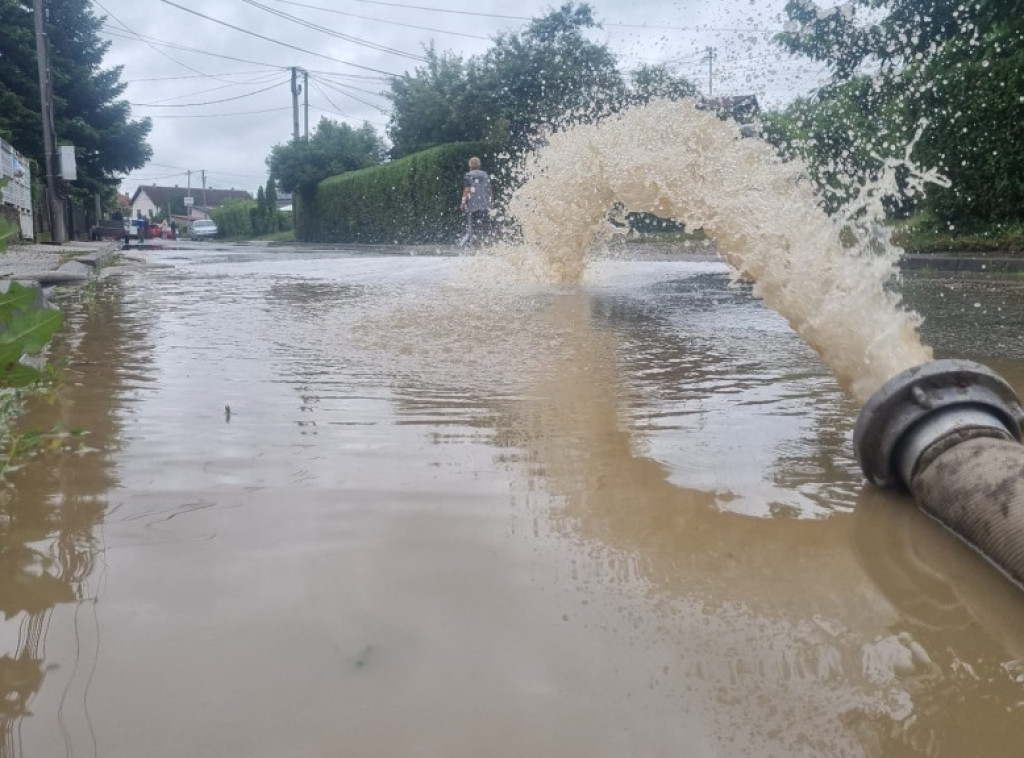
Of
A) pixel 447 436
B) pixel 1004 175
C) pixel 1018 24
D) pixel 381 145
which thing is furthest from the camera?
pixel 381 145

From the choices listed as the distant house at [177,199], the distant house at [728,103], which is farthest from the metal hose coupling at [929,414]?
the distant house at [177,199]

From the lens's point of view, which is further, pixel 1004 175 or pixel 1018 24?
pixel 1004 175

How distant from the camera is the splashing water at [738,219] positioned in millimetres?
3455

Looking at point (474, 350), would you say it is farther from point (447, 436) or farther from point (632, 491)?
point (632, 491)

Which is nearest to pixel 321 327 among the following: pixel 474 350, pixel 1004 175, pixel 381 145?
pixel 474 350

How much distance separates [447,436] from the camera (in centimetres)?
311

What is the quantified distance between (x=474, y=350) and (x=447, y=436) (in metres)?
1.78

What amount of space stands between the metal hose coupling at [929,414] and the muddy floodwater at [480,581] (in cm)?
15

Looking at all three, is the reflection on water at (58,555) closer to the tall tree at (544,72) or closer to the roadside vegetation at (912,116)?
the roadside vegetation at (912,116)

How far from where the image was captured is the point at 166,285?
9.38 m

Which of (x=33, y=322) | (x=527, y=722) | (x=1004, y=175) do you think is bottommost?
(x=527, y=722)

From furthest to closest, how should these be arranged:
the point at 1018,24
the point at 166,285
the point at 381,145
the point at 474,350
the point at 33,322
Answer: the point at 381,145 < the point at 166,285 < the point at 1018,24 < the point at 474,350 < the point at 33,322

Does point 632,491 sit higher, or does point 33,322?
point 33,322

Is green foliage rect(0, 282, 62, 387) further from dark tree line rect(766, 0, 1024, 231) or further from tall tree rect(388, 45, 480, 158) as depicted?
tall tree rect(388, 45, 480, 158)
